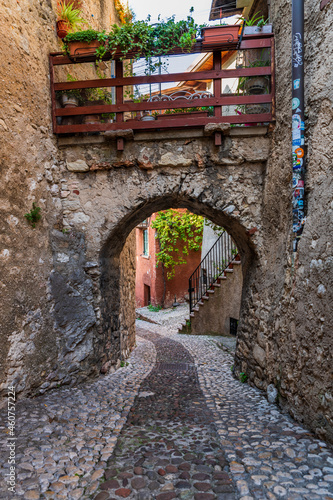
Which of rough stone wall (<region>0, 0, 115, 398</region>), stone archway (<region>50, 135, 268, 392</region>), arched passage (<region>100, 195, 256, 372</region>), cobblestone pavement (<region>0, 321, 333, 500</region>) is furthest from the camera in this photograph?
arched passage (<region>100, 195, 256, 372</region>)

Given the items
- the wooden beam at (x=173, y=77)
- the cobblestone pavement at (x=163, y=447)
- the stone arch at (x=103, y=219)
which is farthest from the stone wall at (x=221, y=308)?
the wooden beam at (x=173, y=77)

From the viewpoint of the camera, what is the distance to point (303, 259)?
10.0 feet

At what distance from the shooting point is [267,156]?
3.92 m

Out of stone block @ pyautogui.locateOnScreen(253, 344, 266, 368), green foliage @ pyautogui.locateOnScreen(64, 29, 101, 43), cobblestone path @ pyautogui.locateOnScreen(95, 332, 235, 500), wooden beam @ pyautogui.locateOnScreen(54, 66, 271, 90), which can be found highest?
green foliage @ pyautogui.locateOnScreen(64, 29, 101, 43)

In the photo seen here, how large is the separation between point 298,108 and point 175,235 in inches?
389

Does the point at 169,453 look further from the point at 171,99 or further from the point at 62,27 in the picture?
the point at 62,27

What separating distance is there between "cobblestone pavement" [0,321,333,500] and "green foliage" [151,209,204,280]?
8859 millimetres

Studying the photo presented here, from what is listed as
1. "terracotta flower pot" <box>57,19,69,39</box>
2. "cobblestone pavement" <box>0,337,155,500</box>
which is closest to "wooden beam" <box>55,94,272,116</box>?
"terracotta flower pot" <box>57,19,69,39</box>

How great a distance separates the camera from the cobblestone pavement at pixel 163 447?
7.11 ft

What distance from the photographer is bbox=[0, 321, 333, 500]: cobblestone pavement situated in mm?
2166

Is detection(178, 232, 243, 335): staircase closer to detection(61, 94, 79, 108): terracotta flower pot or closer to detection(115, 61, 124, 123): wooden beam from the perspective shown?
detection(115, 61, 124, 123): wooden beam

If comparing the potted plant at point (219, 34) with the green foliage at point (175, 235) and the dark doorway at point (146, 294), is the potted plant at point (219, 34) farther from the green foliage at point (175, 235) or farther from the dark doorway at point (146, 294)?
the dark doorway at point (146, 294)

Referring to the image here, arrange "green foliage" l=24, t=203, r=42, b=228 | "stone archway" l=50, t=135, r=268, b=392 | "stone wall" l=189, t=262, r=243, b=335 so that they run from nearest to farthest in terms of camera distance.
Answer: "green foliage" l=24, t=203, r=42, b=228 → "stone archway" l=50, t=135, r=268, b=392 → "stone wall" l=189, t=262, r=243, b=335

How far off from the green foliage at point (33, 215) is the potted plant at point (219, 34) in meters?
2.59
